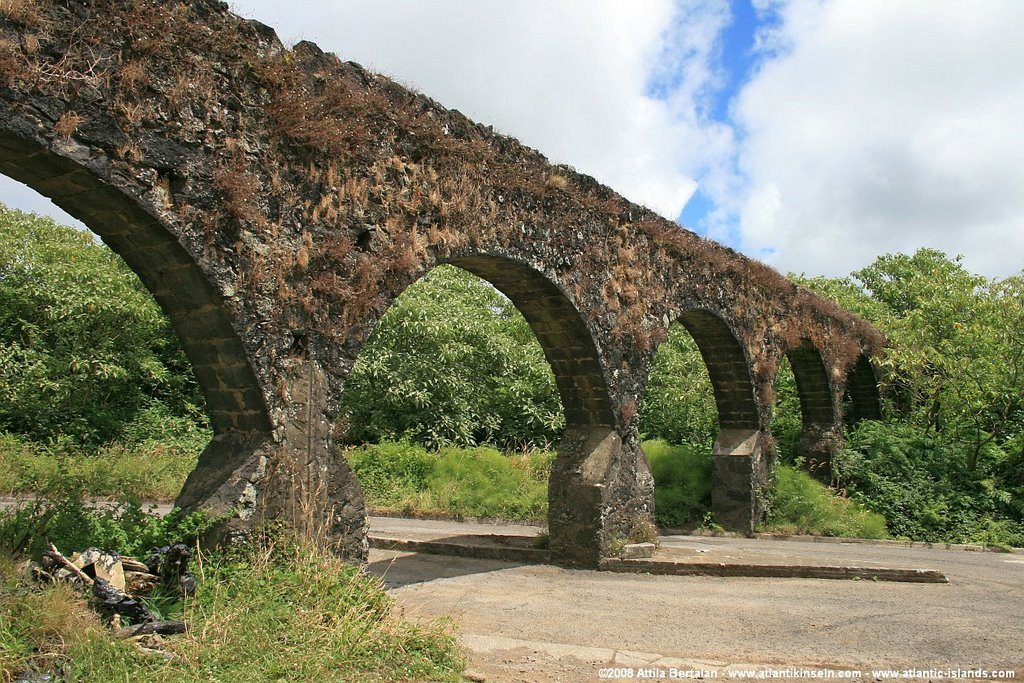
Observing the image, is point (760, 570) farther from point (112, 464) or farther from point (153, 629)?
point (112, 464)

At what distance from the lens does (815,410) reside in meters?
14.1

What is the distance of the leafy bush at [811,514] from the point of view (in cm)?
1145

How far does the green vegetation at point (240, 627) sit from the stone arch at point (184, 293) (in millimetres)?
522

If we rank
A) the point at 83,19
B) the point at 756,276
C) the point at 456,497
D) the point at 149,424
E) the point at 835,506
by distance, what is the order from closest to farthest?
1. the point at 83,19
2. the point at 756,276
3. the point at 835,506
4. the point at 456,497
5. the point at 149,424

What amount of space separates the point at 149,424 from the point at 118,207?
44.0 feet

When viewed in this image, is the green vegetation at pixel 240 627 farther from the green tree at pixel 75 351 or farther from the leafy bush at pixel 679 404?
the green tree at pixel 75 351

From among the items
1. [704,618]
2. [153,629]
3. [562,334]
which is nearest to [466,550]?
[562,334]

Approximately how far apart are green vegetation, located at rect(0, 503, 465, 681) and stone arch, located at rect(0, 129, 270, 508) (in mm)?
522

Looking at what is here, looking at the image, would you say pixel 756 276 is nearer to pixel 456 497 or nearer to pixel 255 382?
pixel 456 497

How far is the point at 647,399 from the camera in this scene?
16844 mm

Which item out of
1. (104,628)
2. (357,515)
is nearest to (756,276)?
(357,515)

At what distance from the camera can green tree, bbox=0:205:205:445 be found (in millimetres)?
15648

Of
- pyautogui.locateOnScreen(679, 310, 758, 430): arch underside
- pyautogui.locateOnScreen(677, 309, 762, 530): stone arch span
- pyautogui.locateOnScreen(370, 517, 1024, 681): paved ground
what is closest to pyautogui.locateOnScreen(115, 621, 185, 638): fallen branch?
pyautogui.locateOnScreen(370, 517, 1024, 681): paved ground

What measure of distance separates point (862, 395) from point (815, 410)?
2.77 meters
